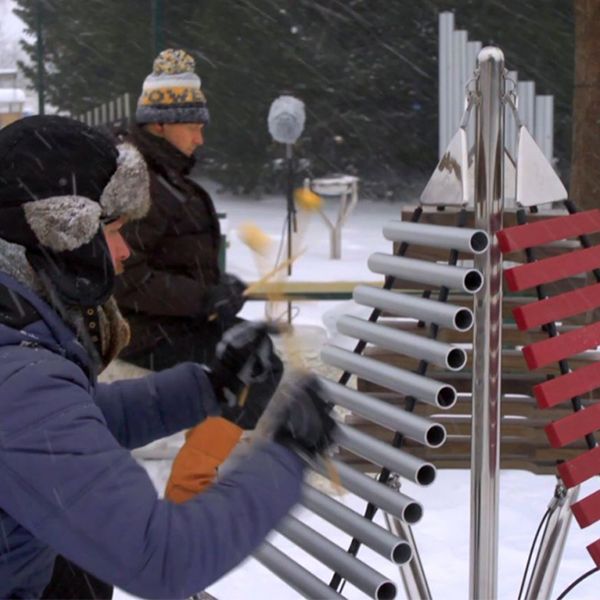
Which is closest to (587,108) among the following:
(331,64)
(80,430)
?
(80,430)

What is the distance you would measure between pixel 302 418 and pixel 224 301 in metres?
2.06

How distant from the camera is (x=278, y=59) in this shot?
15.8 metres

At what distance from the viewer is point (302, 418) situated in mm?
1655

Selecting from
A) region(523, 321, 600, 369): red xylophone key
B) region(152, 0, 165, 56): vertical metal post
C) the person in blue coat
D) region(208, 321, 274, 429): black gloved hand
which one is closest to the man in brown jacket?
region(523, 321, 600, 369): red xylophone key

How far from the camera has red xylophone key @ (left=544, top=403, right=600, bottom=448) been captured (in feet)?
7.98

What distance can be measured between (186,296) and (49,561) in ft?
6.87

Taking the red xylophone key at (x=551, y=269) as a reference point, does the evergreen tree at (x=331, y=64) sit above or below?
above

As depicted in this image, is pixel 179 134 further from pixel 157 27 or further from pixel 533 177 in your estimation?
pixel 157 27

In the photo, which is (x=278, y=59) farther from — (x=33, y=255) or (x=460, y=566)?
(x=33, y=255)

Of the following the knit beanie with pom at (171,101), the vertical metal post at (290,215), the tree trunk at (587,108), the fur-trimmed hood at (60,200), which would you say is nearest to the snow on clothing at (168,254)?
the knit beanie with pom at (171,101)

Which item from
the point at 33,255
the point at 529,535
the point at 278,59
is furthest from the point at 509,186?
the point at 278,59

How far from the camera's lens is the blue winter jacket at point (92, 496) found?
1.45 metres

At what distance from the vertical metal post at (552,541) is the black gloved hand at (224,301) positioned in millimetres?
1430

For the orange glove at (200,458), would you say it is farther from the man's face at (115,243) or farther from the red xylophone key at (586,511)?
the man's face at (115,243)
